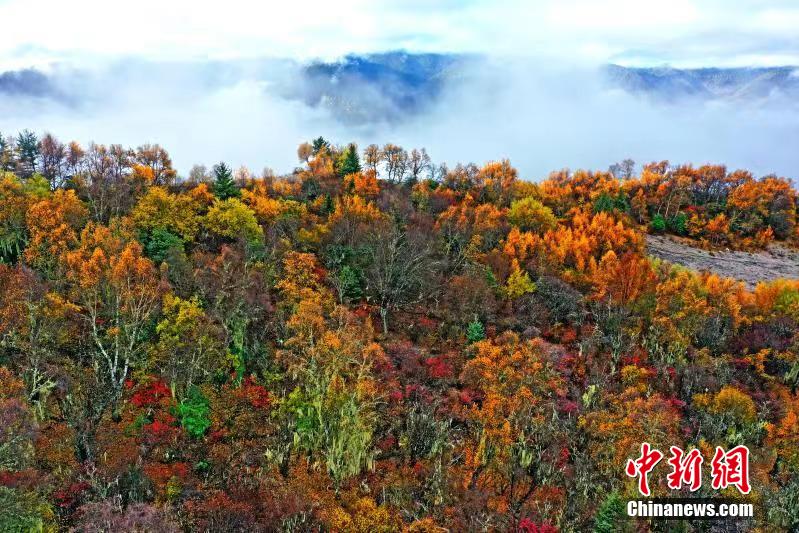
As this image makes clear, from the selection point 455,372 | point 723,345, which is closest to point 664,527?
point 455,372

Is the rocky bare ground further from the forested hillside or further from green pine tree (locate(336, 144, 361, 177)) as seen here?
A: green pine tree (locate(336, 144, 361, 177))

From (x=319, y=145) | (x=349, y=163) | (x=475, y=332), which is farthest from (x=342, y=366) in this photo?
(x=319, y=145)

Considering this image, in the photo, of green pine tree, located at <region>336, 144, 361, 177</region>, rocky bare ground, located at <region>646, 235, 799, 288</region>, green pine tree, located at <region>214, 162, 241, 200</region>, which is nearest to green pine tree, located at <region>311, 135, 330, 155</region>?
green pine tree, located at <region>336, 144, 361, 177</region>

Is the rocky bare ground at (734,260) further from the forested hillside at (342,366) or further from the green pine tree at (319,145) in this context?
the green pine tree at (319,145)

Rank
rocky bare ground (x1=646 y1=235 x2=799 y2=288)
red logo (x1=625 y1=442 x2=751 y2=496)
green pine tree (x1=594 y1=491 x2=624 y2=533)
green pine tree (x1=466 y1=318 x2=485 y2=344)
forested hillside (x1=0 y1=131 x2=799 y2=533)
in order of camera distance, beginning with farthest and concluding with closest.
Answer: rocky bare ground (x1=646 y1=235 x2=799 y2=288)
green pine tree (x1=466 y1=318 x2=485 y2=344)
red logo (x1=625 y1=442 x2=751 y2=496)
forested hillside (x1=0 y1=131 x2=799 y2=533)
green pine tree (x1=594 y1=491 x2=624 y2=533)

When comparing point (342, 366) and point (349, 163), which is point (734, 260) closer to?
point (349, 163)

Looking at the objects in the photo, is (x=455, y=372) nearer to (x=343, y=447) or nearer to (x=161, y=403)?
(x=343, y=447)

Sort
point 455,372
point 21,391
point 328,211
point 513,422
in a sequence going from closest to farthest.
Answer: point 21,391 → point 513,422 → point 455,372 → point 328,211
